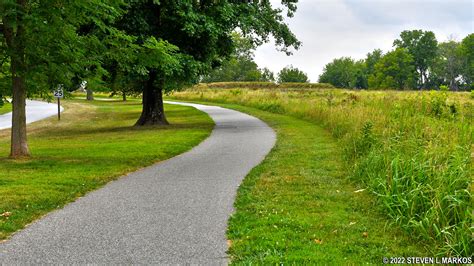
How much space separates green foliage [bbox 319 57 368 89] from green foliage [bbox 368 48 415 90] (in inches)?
637

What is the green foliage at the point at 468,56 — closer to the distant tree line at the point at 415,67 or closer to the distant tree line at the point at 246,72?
the distant tree line at the point at 415,67

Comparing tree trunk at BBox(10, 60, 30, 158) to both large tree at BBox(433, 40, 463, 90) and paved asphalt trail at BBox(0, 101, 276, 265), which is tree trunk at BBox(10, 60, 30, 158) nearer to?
paved asphalt trail at BBox(0, 101, 276, 265)

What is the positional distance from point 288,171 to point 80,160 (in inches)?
222

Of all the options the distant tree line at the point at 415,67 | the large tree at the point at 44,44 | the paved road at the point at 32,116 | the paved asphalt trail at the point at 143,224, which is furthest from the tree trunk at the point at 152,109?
the distant tree line at the point at 415,67

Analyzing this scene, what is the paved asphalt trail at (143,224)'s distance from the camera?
5.36m

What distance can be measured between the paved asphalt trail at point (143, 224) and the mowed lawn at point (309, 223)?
1.06 ft

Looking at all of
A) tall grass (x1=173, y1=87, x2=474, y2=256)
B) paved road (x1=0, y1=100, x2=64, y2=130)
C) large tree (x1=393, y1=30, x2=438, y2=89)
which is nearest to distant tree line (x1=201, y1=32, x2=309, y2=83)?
large tree (x1=393, y1=30, x2=438, y2=89)

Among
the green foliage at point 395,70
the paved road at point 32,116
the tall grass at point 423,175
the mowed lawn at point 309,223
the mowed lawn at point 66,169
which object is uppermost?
the green foliage at point 395,70

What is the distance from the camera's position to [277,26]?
25.7m

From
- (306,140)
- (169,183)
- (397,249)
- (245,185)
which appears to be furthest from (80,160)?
(397,249)

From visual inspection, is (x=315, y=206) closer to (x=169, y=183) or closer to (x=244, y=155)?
(x=169, y=183)

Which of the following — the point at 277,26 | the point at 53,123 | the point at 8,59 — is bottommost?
the point at 53,123

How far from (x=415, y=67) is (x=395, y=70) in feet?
69.0

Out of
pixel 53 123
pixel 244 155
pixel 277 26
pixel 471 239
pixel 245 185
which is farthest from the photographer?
pixel 53 123
